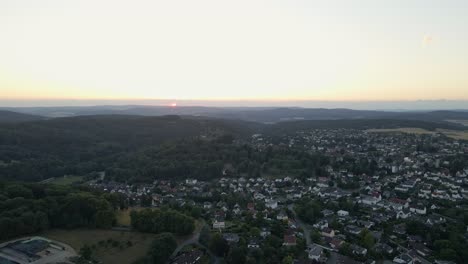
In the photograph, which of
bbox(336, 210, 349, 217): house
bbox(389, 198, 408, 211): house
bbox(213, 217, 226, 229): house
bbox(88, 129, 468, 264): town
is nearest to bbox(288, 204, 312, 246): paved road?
bbox(88, 129, 468, 264): town

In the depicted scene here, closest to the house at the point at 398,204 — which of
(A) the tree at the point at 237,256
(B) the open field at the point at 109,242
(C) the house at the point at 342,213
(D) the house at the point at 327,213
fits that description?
(C) the house at the point at 342,213

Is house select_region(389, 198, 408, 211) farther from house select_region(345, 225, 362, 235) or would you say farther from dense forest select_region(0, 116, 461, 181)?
dense forest select_region(0, 116, 461, 181)

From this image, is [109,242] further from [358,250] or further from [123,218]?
[358,250]

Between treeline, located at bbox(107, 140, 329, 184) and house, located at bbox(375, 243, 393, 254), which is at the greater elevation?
treeline, located at bbox(107, 140, 329, 184)

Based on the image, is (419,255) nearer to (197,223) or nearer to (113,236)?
(197,223)

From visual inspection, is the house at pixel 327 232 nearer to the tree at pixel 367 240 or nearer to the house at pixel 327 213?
the tree at pixel 367 240
